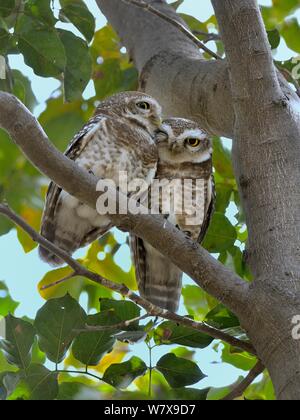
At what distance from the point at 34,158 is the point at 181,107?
37.9 inches

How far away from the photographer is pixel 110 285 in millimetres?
1435

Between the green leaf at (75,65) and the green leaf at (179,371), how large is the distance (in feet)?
3.12

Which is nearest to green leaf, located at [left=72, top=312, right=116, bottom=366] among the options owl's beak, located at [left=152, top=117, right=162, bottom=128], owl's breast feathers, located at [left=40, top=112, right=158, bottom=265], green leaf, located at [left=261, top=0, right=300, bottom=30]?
owl's breast feathers, located at [left=40, top=112, right=158, bottom=265]

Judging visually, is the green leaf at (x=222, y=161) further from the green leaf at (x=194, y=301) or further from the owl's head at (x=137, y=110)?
the green leaf at (x=194, y=301)

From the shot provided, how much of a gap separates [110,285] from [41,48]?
0.93 meters

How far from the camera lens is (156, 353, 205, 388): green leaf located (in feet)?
5.39

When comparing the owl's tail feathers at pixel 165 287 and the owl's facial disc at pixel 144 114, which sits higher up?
the owl's facial disc at pixel 144 114

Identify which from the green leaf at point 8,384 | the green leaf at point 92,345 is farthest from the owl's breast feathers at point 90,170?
the green leaf at point 8,384

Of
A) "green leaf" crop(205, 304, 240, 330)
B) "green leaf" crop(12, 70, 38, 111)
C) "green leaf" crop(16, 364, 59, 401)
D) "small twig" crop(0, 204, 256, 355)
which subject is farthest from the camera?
"green leaf" crop(12, 70, 38, 111)

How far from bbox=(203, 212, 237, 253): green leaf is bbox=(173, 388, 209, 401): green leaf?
2.24ft

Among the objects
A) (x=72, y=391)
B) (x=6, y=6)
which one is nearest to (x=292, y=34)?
(x=6, y=6)

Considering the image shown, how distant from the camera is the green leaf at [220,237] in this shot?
221 centimetres

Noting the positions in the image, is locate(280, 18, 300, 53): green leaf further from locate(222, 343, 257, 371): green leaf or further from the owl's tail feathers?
locate(222, 343, 257, 371): green leaf

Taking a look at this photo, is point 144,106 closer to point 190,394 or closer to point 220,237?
point 220,237
